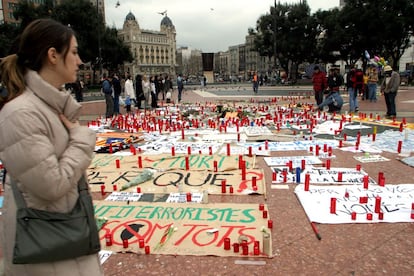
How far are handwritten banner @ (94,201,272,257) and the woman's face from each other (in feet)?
7.28

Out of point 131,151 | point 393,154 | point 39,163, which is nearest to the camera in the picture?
point 39,163

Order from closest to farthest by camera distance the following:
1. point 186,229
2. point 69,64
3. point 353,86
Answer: point 69,64
point 186,229
point 353,86

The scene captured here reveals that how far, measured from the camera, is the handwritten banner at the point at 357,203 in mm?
4242

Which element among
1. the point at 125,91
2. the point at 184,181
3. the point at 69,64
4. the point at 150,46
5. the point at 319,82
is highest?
the point at 150,46

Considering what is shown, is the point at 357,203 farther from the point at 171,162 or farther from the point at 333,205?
the point at 171,162

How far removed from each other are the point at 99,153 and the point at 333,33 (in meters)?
40.1

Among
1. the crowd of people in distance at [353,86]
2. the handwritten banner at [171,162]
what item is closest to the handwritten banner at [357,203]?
the handwritten banner at [171,162]

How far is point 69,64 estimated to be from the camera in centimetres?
184

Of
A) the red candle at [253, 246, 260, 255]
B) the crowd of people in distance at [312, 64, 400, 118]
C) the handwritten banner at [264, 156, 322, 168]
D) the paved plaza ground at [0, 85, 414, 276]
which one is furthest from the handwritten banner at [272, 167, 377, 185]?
the crowd of people in distance at [312, 64, 400, 118]

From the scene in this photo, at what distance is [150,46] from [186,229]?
15360cm

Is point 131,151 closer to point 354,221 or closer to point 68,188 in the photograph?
point 354,221

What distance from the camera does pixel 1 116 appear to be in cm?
158

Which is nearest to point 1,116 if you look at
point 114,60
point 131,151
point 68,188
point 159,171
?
point 68,188

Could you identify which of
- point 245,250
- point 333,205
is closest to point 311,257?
point 245,250
